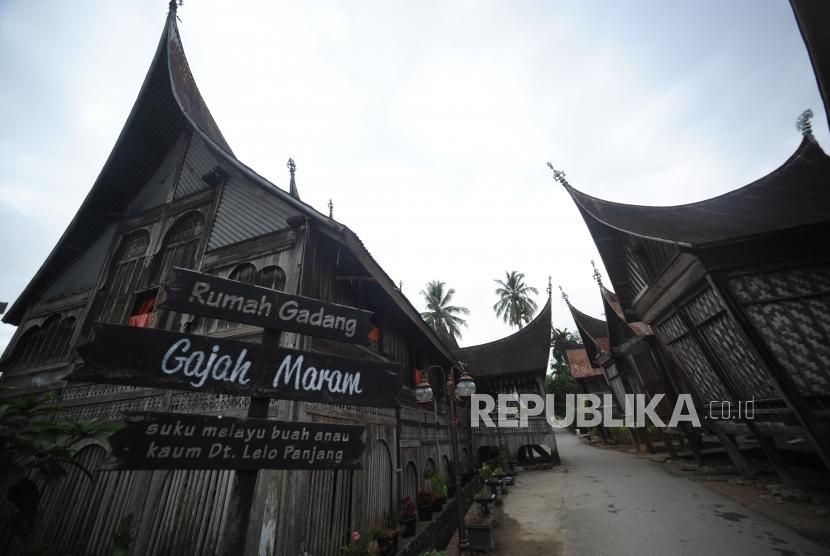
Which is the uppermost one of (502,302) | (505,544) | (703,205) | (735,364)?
(502,302)

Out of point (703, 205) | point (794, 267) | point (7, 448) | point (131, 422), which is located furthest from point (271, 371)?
point (703, 205)

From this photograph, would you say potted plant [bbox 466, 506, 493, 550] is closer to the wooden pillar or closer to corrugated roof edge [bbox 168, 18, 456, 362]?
corrugated roof edge [bbox 168, 18, 456, 362]

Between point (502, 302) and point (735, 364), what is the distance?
1213 inches

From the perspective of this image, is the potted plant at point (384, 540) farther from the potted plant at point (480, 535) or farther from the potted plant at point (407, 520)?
the potted plant at point (480, 535)

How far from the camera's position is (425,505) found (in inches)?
293

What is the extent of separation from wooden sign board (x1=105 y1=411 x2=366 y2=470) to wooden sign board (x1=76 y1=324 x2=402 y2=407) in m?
0.19

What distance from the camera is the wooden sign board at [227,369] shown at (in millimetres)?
2010

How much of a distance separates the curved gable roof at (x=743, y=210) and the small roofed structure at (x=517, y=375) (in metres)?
8.96

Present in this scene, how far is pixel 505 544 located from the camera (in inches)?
257

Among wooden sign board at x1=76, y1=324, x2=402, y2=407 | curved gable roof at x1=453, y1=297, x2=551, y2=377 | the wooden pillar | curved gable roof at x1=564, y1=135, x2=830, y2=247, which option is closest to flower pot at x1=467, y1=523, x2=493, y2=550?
wooden sign board at x1=76, y1=324, x2=402, y2=407

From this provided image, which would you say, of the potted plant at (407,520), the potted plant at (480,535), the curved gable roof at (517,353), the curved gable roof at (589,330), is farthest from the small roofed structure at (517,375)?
the potted plant at (407,520)

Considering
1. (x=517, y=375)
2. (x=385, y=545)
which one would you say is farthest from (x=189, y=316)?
(x=517, y=375)

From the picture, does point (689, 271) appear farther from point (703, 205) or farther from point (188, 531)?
point (188, 531)

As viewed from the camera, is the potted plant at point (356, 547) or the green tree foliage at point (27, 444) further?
the potted plant at point (356, 547)
